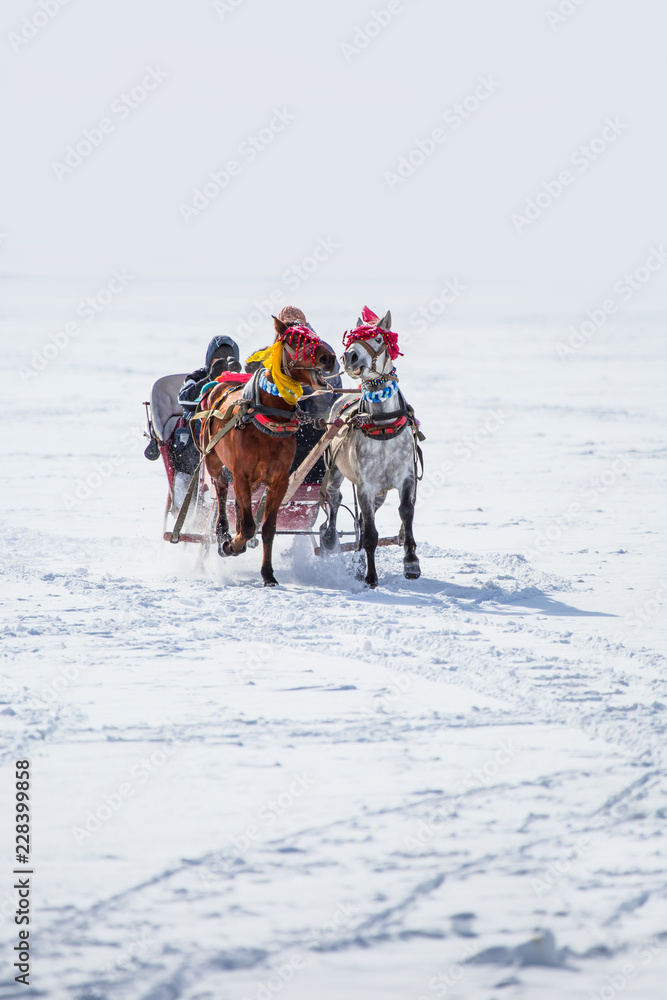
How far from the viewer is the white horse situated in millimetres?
7770

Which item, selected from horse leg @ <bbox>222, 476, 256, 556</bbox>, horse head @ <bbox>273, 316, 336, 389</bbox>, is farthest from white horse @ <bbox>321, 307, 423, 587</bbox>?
horse leg @ <bbox>222, 476, 256, 556</bbox>

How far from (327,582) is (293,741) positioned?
3.64m

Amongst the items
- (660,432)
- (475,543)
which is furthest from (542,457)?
(475,543)

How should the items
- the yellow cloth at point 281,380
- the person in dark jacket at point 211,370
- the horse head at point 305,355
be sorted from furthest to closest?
the person in dark jacket at point 211,370 → the yellow cloth at point 281,380 → the horse head at point 305,355

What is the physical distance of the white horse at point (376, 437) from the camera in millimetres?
7770

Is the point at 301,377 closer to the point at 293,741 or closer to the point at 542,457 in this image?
the point at 293,741

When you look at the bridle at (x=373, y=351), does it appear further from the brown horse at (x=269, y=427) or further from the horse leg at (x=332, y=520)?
the horse leg at (x=332, y=520)

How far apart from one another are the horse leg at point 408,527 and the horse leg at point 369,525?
0.21 m

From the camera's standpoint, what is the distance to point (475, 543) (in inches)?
405
